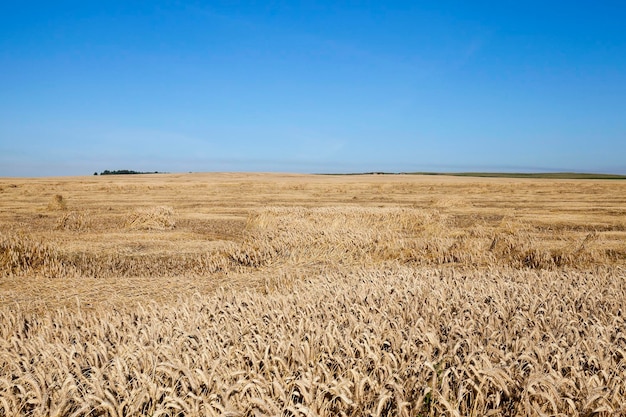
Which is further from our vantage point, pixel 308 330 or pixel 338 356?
pixel 308 330

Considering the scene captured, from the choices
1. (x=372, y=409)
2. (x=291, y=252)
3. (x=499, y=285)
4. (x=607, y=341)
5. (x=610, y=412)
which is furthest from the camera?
(x=291, y=252)

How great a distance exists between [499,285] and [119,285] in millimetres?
6157

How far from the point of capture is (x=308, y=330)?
4.70 meters

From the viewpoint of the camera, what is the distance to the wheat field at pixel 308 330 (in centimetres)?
326

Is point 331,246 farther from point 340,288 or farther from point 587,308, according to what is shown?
point 587,308

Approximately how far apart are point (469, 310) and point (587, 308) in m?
1.68

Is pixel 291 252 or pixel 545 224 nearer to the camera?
pixel 291 252

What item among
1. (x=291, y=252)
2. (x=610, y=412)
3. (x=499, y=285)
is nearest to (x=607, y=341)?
(x=610, y=412)

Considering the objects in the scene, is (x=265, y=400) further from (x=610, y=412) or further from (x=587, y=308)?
(x=587, y=308)

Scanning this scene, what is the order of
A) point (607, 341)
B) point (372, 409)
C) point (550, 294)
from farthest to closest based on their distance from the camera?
point (550, 294) → point (607, 341) → point (372, 409)

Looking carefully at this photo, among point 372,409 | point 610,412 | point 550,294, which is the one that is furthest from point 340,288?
point 610,412

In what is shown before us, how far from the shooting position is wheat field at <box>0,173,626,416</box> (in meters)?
3.26

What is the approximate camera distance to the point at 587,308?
5.88 m

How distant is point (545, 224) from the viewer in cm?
1925
